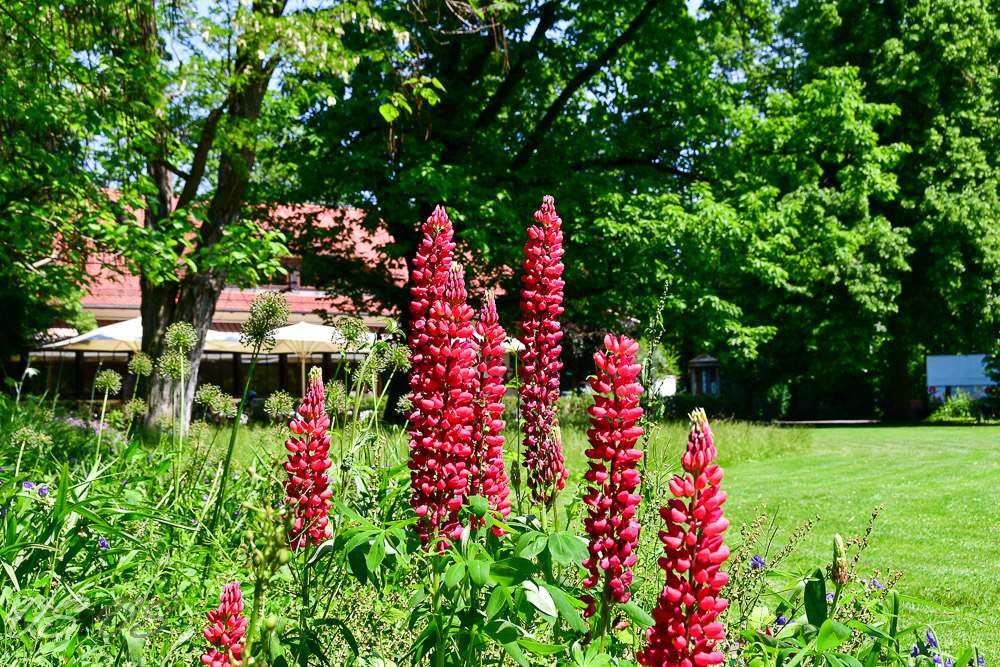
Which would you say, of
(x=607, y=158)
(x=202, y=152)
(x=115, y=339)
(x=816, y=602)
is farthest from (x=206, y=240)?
(x=816, y=602)

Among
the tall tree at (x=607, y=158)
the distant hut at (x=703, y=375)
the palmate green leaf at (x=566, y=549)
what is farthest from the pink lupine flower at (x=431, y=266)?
the distant hut at (x=703, y=375)

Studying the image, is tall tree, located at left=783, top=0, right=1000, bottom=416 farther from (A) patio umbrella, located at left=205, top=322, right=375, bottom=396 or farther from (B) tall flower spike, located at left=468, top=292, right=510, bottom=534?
(B) tall flower spike, located at left=468, top=292, right=510, bottom=534

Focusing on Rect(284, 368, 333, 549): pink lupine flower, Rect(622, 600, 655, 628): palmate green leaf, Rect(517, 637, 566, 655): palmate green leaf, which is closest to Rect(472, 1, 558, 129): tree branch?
Rect(284, 368, 333, 549): pink lupine flower

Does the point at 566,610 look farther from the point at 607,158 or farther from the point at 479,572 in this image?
the point at 607,158

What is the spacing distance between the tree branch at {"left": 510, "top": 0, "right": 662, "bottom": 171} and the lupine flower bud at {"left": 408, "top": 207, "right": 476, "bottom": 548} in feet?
48.3

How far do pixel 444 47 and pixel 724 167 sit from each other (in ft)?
23.1

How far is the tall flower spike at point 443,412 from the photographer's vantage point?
1.98 m

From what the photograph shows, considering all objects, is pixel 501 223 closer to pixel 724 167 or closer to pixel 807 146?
pixel 724 167

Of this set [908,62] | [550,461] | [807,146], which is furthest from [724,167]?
[550,461]

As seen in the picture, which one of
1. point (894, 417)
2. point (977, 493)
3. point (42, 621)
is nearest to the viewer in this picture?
point (42, 621)

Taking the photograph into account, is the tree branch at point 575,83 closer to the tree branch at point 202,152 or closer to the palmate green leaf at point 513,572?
the tree branch at point 202,152

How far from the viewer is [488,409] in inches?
85.6

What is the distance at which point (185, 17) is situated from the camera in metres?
9.66

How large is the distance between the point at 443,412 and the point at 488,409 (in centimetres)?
21
